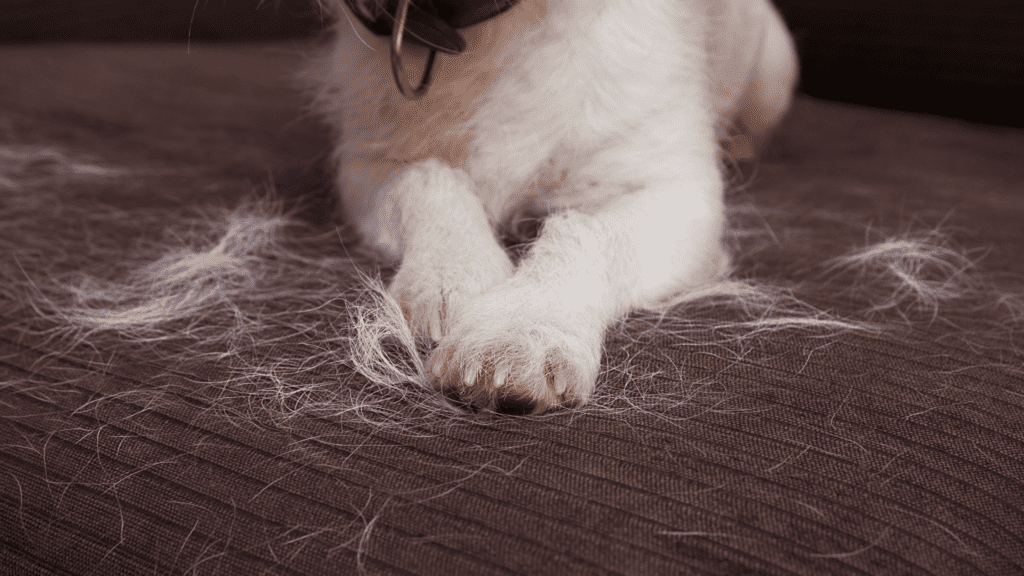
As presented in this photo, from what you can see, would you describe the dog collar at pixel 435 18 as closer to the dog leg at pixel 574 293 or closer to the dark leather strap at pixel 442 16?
the dark leather strap at pixel 442 16

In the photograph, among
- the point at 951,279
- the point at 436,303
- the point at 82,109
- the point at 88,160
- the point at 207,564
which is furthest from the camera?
the point at 82,109

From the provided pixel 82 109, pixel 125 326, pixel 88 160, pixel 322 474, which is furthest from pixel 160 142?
pixel 322 474

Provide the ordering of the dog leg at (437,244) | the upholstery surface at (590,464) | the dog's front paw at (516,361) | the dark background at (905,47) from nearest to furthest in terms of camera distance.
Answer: the upholstery surface at (590,464) → the dog's front paw at (516,361) → the dog leg at (437,244) → the dark background at (905,47)

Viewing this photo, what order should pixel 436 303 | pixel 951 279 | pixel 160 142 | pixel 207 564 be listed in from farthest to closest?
pixel 160 142
pixel 951 279
pixel 436 303
pixel 207 564

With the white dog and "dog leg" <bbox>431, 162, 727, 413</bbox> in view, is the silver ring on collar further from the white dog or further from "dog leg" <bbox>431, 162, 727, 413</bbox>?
"dog leg" <bbox>431, 162, 727, 413</bbox>

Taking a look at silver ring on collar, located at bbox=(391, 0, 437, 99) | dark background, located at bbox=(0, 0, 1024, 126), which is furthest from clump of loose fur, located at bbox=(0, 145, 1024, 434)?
dark background, located at bbox=(0, 0, 1024, 126)

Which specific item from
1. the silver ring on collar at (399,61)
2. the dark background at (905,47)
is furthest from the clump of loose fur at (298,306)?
the dark background at (905,47)

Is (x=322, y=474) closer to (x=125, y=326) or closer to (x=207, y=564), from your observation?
(x=207, y=564)

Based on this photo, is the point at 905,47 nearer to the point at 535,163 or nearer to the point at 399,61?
the point at 535,163
